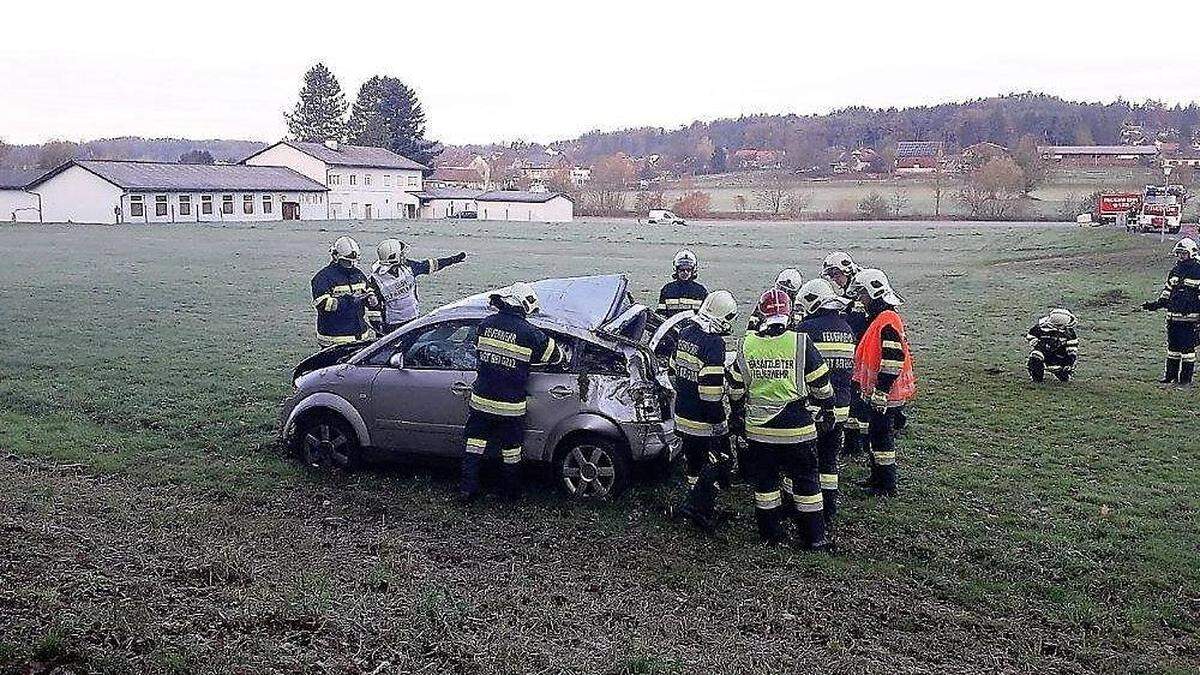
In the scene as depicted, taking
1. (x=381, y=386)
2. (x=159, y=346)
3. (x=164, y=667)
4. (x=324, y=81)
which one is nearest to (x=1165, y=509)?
(x=381, y=386)

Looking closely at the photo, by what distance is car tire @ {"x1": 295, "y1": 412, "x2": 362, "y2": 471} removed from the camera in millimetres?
8672

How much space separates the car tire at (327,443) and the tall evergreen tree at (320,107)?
100364mm

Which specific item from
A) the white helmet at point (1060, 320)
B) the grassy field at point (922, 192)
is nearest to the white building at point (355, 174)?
the grassy field at point (922, 192)

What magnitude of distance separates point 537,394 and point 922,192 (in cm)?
7713

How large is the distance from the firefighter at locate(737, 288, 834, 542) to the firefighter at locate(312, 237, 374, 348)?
521cm

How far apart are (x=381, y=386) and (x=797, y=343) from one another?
341cm

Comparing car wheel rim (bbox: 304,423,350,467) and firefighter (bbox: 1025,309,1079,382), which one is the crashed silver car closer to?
car wheel rim (bbox: 304,423,350,467)

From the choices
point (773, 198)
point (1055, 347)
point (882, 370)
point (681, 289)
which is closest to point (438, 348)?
point (882, 370)

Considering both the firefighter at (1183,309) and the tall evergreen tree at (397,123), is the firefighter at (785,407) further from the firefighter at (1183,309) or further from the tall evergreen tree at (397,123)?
the tall evergreen tree at (397,123)

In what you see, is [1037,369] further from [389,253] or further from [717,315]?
[389,253]

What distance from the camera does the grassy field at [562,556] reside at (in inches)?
221

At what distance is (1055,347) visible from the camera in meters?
13.1

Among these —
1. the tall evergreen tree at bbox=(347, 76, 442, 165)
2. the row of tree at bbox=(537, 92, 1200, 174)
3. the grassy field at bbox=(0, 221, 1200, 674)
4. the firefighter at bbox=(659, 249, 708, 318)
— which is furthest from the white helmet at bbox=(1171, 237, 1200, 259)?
the row of tree at bbox=(537, 92, 1200, 174)

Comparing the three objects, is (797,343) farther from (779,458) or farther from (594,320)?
(594,320)
